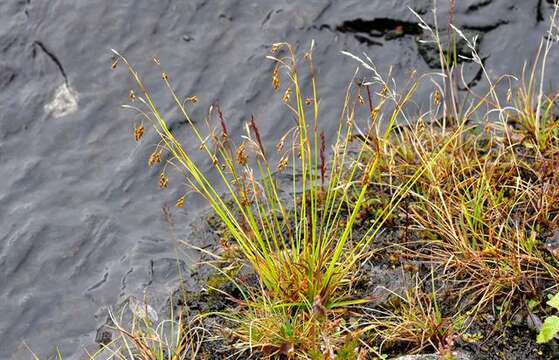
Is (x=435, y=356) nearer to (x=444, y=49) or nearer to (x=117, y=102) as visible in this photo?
(x=444, y=49)

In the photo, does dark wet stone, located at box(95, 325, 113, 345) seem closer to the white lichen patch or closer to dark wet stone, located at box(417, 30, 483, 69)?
the white lichen patch

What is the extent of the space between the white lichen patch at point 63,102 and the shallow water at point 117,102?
1cm

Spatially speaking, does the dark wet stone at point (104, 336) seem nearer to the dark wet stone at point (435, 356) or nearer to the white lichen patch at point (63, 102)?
the dark wet stone at point (435, 356)

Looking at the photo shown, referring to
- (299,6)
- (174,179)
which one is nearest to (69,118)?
(174,179)

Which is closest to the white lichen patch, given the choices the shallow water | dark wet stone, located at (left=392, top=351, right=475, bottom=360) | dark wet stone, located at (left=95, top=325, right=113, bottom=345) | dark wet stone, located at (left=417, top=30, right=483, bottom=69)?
the shallow water

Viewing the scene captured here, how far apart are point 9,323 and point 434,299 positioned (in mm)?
2331

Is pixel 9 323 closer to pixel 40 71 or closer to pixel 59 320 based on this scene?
pixel 59 320

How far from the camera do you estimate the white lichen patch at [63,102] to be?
518cm

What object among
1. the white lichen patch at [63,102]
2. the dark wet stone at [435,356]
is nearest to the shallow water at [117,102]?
the white lichen patch at [63,102]

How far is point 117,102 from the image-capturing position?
5.23 metres

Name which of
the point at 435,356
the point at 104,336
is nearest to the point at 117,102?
the point at 104,336

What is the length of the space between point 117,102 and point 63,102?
1.22 feet

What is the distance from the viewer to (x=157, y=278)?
4363 mm

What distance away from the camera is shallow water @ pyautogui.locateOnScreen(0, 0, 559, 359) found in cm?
438
